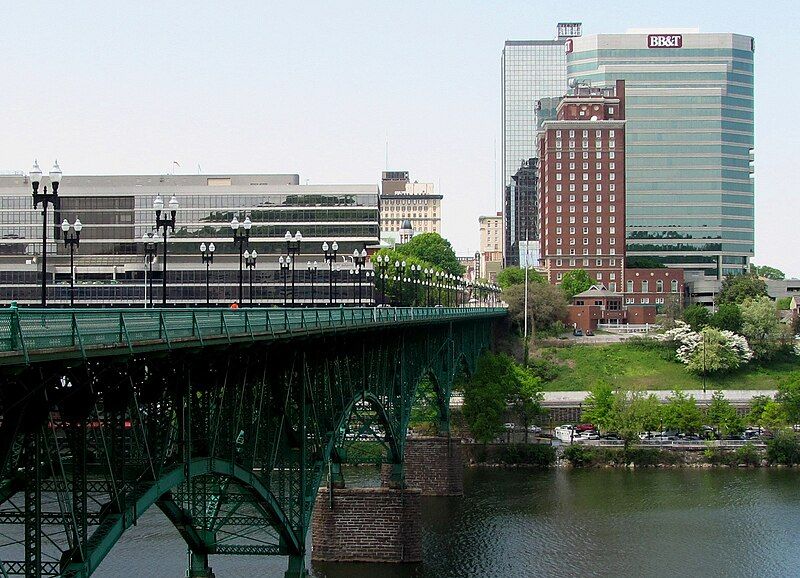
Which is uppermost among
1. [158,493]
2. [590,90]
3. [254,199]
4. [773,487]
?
[590,90]

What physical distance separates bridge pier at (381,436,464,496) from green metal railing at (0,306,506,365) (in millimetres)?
46682

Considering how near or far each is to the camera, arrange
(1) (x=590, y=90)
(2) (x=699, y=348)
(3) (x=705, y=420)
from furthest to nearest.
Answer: (1) (x=590, y=90) → (2) (x=699, y=348) → (3) (x=705, y=420)

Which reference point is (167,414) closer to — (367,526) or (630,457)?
(367,526)

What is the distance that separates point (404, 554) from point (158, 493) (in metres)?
37.7

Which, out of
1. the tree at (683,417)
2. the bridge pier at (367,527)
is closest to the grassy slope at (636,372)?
the tree at (683,417)

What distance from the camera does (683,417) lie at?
353 feet

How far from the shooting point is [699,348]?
13500cm

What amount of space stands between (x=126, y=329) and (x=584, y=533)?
50592 mm

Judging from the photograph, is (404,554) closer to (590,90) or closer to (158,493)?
(158,493)

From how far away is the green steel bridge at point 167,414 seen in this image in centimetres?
2334

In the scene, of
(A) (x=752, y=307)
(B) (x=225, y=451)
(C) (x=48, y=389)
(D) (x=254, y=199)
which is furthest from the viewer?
(D) (x=254, y=199)

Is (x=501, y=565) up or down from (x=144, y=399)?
down

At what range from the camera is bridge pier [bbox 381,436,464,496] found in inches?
3430

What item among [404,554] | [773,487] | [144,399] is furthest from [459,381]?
[144,399]
